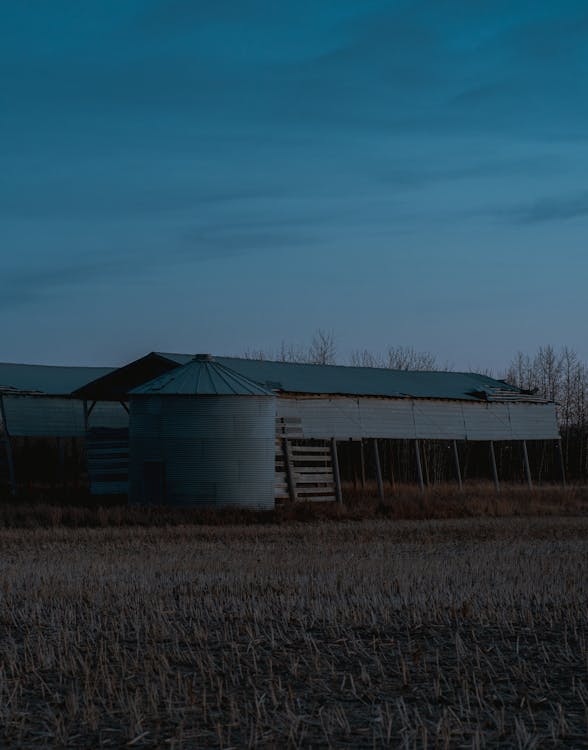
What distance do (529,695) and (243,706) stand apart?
2.05 meters

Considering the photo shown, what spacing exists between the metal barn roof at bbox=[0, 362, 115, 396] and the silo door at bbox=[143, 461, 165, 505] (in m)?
8.93

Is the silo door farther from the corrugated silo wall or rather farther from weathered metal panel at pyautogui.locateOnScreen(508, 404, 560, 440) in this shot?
weathered metal panel at pyautogui.locateOnScreen(508, 404, 560, 440)

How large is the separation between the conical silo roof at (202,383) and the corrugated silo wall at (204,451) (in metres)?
0.16

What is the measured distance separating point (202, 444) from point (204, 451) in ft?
0.63

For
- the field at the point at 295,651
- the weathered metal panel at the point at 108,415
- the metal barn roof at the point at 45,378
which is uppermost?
the metal barn roof at the point at 45,378

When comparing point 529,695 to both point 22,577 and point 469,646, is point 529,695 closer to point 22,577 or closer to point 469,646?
point 469,646

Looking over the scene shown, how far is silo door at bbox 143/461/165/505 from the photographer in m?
30.3

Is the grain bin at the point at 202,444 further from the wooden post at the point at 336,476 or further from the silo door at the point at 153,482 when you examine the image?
the wooden post at the point at 336,476

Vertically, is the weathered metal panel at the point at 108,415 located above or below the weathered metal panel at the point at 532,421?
above

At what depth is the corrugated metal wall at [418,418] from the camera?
35156 mm

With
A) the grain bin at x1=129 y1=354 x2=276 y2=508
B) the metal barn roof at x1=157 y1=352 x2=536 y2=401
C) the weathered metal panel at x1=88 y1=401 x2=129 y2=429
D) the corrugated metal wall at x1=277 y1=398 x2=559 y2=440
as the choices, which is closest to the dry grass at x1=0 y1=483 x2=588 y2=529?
the grain bin at x1=129 y1=354 x2=276 y2=508

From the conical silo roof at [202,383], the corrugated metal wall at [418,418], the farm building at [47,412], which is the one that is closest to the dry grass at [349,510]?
the corrugated metal wall at [418,418]

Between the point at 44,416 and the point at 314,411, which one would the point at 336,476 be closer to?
the point at 314,411

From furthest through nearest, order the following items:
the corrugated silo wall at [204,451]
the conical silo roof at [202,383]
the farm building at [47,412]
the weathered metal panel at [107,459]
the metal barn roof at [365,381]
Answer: the farm building at [47,412], the metal barn roof at [365,381], the weathered metal panel at [107,459], the conical silo roof at [202,383], the corrugated silo wall at [204,451]
